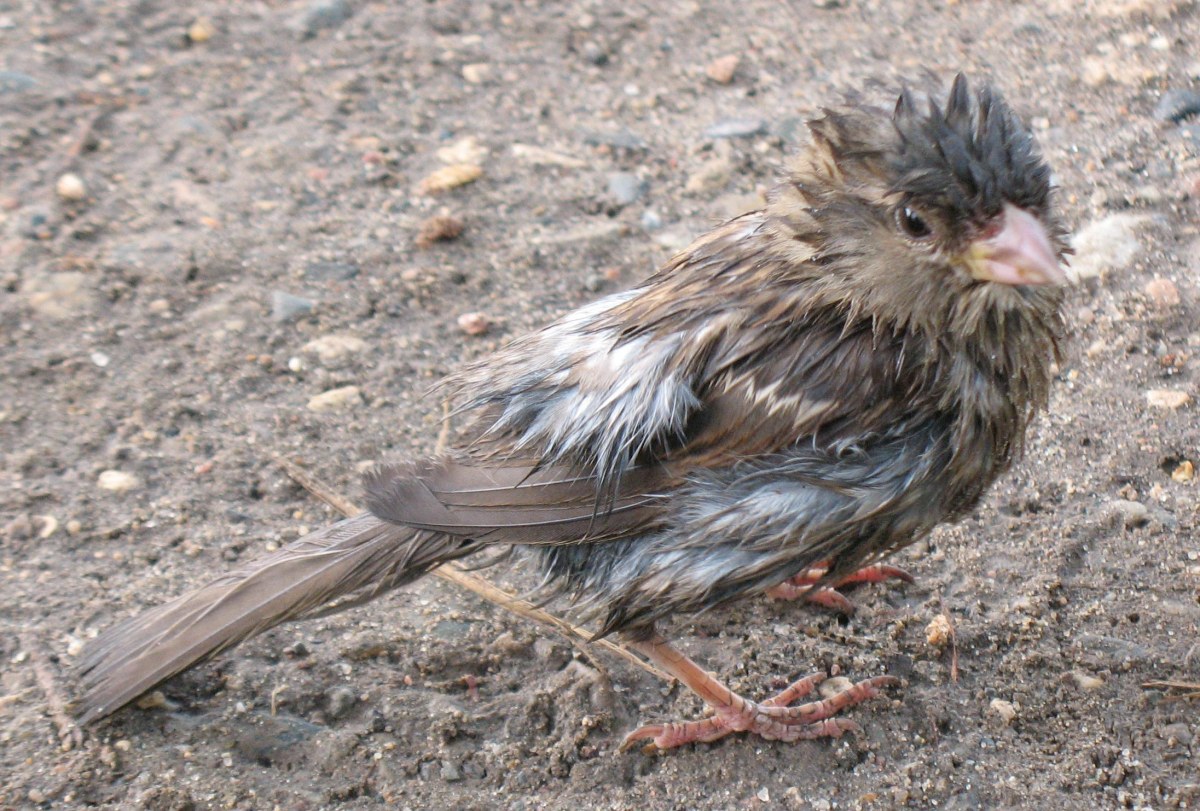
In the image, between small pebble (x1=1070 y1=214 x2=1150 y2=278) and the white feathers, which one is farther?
small pebble (x1=1070 y1=214 x2=1150 y2=278)

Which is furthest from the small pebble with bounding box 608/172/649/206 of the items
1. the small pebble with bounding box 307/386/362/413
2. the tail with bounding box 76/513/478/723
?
the tail with bounding box 76/513/478/723

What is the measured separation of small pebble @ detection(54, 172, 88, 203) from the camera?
16.7 ft

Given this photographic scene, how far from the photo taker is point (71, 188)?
510 cm

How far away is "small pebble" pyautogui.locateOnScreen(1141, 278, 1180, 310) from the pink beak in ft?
5.14

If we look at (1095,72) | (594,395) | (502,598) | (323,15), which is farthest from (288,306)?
(1095,72)

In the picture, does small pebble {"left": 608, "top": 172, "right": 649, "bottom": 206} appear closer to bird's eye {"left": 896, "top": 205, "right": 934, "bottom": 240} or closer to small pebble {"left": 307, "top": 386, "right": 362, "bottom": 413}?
small pebble {"left": 307, "top": 386, "right": 362, "bottom": 413}

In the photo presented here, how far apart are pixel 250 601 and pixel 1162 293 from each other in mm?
3142

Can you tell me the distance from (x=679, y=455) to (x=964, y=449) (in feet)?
2.33

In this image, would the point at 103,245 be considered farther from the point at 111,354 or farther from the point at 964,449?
the point at 964,449

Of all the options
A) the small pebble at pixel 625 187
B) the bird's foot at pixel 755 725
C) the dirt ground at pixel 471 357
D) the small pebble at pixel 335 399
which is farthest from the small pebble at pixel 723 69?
the bird's foot at pixel 755 725

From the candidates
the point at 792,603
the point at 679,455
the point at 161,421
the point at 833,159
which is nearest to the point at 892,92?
the point at 833,159

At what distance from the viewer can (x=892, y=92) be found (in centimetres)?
319

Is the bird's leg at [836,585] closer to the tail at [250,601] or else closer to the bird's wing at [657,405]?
the bird's wing at [657,405]

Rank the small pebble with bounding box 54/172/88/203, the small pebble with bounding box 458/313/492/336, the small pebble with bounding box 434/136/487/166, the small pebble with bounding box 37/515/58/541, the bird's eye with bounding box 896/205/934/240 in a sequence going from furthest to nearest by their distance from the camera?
1. the small pebble with bounding box 434/136/487/166
2. the small pebble with bounding box 54/172/88/203
3. the small pebble with bounding box 458/313/492/336
4. the small pebble with bounding box 37/515/58/541
5. the bird's eye with bounding box 896/205/934/240
